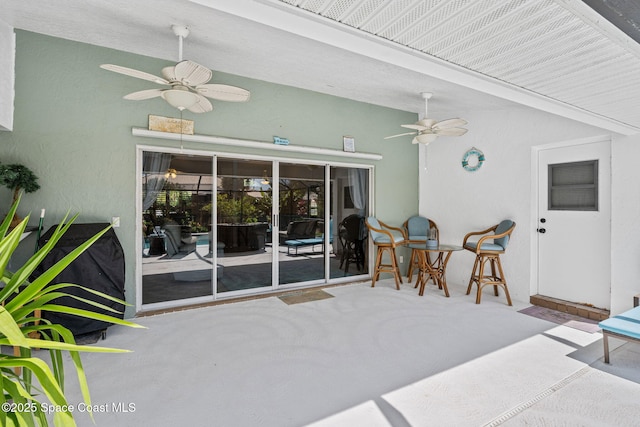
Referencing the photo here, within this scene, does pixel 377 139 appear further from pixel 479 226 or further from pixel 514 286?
pixel 514 286

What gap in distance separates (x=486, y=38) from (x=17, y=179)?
4126 mm

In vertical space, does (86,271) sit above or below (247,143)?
below

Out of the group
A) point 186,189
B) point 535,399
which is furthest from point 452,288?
point 186,189

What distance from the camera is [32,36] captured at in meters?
3.31

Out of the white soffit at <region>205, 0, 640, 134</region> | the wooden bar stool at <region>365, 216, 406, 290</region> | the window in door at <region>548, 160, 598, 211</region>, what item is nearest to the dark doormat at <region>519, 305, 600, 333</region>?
the window in door at <region>548, 160, 598, 211</region>

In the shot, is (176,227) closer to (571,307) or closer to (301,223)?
(301,223)

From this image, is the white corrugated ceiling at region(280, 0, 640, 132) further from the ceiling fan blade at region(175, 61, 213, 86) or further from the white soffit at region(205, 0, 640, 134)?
the ceiling fan blade at region(175, 61, 213, 86)

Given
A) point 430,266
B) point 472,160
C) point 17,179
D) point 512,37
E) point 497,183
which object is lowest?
point 430,266

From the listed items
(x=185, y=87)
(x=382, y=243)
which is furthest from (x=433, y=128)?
(x=185, y=87)

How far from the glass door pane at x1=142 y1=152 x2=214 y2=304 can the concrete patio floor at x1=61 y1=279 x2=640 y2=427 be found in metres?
0.51

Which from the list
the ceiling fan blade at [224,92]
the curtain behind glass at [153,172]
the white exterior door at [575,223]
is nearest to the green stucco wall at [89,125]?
the curtain behind glass at [153,172]

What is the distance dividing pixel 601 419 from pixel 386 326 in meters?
1.84

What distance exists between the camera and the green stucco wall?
3.32 meters

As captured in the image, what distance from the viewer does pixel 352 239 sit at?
18.4 ft
